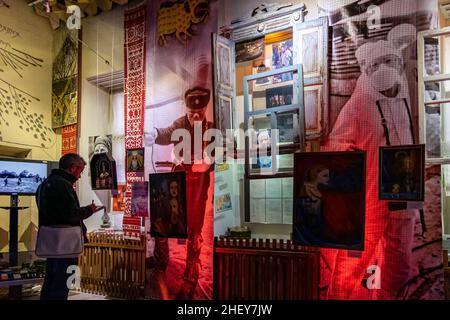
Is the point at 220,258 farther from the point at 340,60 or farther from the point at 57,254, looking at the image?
the point at 340,60

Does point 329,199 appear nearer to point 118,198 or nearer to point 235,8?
point 235,8

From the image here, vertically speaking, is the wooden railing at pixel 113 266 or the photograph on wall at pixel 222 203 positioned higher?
the photograph on wall at pixel 222 203

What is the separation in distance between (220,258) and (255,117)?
4.50 feet

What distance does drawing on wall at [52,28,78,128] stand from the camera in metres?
5.48

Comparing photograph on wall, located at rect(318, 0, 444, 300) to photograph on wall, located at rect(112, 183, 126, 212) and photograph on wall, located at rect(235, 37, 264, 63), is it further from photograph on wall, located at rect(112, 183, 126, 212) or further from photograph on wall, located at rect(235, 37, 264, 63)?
photograph on wall, located at rect(112, 183, 126, 212)

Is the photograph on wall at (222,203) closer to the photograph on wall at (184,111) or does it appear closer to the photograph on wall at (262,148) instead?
the photograph on wall at (184,111)

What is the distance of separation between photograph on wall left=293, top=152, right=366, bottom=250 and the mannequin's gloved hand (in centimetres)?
180

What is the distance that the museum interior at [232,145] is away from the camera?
3193mm

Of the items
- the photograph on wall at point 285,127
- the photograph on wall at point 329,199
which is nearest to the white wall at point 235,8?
the photograph on wall at point 285,127

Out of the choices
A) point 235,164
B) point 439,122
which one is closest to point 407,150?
point 439,122

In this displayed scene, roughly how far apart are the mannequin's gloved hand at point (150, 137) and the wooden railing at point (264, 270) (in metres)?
1.32

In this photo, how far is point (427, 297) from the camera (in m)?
3.09

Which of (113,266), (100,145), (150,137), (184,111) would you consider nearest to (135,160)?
(150,137)

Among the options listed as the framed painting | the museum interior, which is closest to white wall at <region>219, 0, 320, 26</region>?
the museum interior
